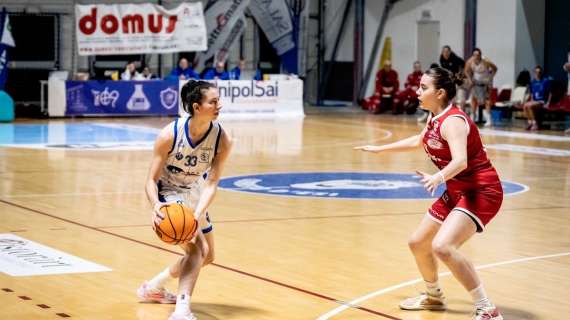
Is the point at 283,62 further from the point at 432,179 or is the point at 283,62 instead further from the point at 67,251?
the point at 432,179

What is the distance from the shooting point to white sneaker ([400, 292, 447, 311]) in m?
7.30

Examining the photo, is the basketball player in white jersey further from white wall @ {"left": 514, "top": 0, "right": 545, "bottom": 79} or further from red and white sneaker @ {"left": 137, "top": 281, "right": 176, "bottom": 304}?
white wall @ {"left": 514, "top": 0, "right": 545, "bottom": 79}

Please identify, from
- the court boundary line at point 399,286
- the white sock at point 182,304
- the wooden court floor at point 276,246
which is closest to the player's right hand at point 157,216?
the white sock at point 182,304

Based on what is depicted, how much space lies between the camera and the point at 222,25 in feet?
103

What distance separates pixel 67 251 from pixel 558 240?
4.60m

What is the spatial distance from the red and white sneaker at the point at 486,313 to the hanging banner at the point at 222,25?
Result: 24.9 metres

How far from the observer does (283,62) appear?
1310 inches

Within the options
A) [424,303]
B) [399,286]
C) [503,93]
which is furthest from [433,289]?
[503,93]

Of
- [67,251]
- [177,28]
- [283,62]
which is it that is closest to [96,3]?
[177,28]

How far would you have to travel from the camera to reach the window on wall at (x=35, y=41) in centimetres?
2978

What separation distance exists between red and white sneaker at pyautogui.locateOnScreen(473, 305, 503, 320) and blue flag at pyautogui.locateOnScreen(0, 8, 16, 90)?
21920mm

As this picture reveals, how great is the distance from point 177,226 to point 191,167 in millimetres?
599

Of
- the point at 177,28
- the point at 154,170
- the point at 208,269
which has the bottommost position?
the point at 208,269

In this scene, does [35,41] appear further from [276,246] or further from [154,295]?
[154,295]
